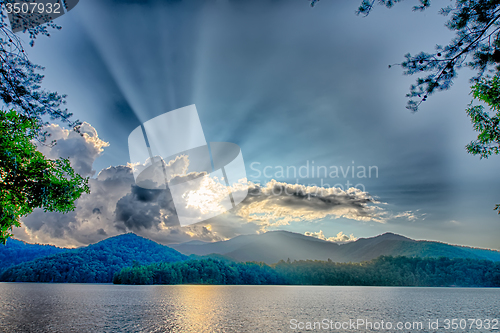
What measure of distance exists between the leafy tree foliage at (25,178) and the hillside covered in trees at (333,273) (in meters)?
129

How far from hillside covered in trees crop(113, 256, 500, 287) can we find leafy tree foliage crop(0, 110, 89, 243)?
129 meters

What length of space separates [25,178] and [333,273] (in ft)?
502

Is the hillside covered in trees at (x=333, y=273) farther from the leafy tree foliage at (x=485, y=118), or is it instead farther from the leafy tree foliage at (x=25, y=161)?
the leafy tree foliage at (x=485, y=118)

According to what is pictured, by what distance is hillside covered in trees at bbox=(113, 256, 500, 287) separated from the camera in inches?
5037

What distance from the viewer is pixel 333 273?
5399 inches

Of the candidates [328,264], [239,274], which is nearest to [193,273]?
[239,274]

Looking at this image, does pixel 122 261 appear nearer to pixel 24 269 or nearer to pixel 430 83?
pixel 24 269

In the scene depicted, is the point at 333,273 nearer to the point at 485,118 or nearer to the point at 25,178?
the point at 485,118

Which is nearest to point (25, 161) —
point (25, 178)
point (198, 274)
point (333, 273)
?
point (25, 178)

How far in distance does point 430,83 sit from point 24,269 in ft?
691

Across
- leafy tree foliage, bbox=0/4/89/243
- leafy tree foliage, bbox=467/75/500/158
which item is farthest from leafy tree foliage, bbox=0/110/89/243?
leafy tree foliage, bbox=467/75/500/158

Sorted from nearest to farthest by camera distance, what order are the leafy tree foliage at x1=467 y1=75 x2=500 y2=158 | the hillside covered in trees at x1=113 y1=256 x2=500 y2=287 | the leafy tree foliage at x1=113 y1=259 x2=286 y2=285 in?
the leafy tree foliage at x1=467 y1=75 x2=500 y2=158, the leafy tree foliage at x1=113 y1=259 x2=286 y2=285, the hillside covered in trees at x1=113 y1=256 x2=500 y2=287

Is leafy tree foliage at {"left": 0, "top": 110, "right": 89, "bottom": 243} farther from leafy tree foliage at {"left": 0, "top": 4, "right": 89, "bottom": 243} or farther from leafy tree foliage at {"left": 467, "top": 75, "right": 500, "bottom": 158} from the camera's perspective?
leafy tree foliage at {"left": 467, "top": 75, "right": 500, "bottom": 158}

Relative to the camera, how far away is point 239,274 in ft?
442
